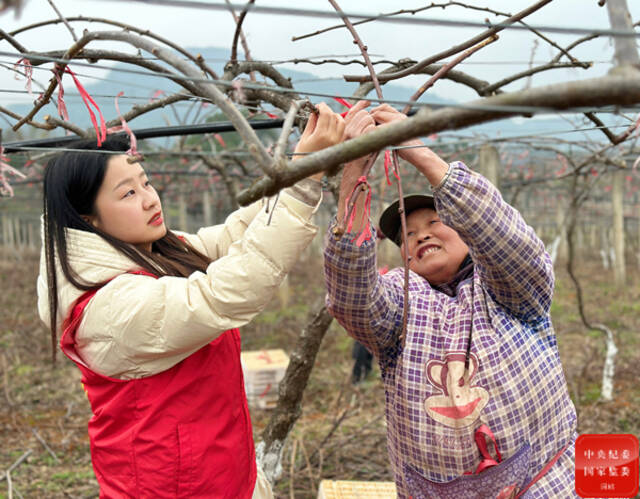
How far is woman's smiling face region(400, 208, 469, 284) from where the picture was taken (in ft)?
5.45

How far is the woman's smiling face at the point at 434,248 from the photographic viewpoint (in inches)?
65.4

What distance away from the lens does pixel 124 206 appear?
1.51 meters

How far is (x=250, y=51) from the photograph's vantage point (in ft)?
7.39

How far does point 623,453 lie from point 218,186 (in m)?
12.3

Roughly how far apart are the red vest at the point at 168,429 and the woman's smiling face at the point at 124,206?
0.18 meters

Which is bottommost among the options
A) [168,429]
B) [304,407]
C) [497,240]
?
[304,407]

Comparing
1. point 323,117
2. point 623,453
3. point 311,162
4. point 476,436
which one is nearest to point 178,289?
point 323,117

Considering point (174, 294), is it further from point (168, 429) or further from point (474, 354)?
point (474, 354)

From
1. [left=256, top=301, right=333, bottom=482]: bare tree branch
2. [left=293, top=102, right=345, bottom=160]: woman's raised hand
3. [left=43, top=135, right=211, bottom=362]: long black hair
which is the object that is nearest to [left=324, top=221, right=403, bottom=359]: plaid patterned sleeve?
[left=293, top=102, right=345, bottom=160]: woman's raised hand

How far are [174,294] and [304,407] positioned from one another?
4.07 m

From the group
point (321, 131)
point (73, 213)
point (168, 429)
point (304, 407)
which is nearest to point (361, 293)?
point (321, 131)

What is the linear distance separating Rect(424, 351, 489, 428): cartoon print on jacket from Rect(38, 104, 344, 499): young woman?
47 cm

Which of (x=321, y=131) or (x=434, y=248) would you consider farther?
(x=434, y=248)

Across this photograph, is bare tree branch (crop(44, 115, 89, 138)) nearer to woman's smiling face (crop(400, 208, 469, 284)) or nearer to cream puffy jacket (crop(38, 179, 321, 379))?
cream puffy jacket (crop(38, 179, 321, 379))
